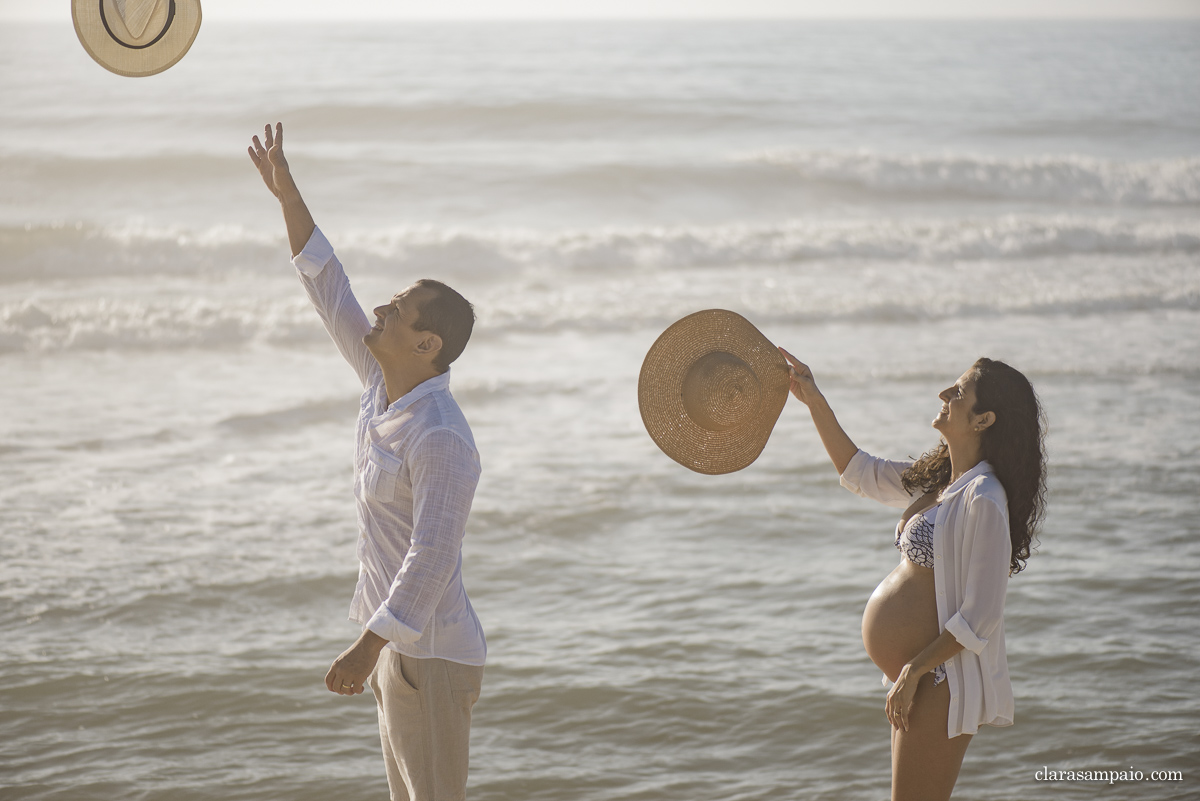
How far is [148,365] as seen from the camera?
11.2 metres

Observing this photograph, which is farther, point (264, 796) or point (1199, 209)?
point (1199, 209)

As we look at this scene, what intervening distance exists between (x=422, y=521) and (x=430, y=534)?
0.04 meters

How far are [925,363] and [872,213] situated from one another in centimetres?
1160

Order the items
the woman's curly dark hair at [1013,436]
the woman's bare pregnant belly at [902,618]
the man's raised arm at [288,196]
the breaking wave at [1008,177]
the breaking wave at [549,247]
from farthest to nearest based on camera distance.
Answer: the breaking wave at [1008,177], the breaking wave at [549,247], the man's raised arm at [288,196], the woman's bare pregnant belly at [902,618], the woman's curly dark hair at [1013,436]

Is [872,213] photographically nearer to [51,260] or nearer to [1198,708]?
[51,260]

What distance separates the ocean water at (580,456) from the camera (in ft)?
15.4

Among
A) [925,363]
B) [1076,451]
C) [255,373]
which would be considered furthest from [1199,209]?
[255,373]

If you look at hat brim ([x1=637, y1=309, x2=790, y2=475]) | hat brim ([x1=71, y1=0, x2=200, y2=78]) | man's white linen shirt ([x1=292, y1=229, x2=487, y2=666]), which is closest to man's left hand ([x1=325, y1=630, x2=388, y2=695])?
man's white linen shirt ([x1=292, y1=229, x2=487, y2=666])

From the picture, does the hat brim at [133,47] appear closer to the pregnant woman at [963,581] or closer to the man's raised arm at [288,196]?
the man's raised arm at [288,196]

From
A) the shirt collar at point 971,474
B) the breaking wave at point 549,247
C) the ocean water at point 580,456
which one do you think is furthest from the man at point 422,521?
the breaking wave at point 549,247

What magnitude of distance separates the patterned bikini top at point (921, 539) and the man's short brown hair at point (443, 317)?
1.42 meters

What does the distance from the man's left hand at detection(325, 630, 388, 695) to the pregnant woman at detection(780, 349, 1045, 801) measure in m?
1.44

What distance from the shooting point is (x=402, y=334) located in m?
2.92

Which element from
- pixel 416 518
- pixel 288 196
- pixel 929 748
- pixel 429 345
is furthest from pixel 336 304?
pixel 929 748
